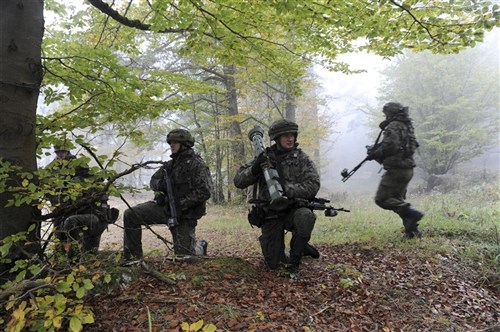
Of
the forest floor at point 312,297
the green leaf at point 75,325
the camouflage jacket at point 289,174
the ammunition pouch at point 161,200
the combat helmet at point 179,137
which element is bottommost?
the forest floor at point 312,297

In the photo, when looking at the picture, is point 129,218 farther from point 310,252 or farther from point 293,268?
point 310,252

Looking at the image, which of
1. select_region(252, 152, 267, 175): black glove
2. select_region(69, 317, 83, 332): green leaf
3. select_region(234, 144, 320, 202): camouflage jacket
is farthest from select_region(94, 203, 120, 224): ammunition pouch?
select_region(69, 317, 83, 332): green leaf

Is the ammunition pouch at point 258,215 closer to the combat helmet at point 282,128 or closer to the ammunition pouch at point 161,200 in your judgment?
the combat helmet at point 282,128

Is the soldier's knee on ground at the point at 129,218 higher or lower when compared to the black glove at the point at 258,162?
lower

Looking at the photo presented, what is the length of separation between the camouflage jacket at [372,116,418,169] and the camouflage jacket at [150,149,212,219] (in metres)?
3.29

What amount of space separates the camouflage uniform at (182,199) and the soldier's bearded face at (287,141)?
1365 millimetres

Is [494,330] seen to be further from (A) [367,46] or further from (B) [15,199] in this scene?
(B) [15,199]

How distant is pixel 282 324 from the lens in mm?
2891

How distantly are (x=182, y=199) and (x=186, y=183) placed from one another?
28 centimetres

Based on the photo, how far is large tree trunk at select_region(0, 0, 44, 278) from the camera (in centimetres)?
273

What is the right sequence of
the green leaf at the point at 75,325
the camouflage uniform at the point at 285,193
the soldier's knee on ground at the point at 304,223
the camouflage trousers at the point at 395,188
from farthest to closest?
the camouflage trousers at the point at 395,188 → the camouflage uniform at the point at 285,193 → the soldier's knee on ground at the point at 304,223 → the green leaf at the point at 75,325

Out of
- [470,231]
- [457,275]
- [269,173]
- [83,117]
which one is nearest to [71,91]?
[83,117]

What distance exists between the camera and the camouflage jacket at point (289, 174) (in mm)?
4680

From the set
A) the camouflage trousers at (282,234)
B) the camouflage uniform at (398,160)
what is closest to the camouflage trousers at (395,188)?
the camouflage uniform at (398,160)
